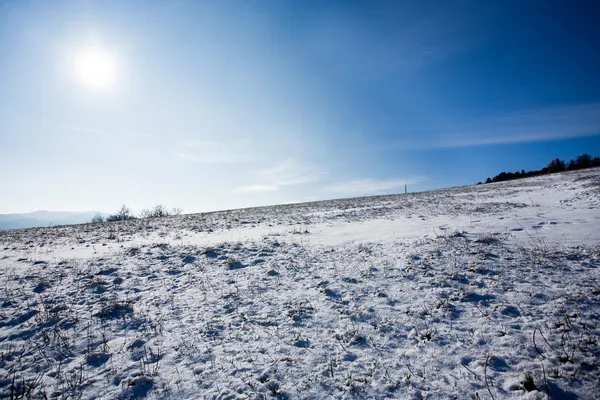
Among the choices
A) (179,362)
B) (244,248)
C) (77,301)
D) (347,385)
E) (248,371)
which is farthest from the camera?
(244,248)

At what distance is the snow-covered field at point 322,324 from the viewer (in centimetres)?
401

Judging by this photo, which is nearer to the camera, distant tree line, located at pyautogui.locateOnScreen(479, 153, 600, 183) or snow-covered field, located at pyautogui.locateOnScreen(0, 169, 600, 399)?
snow-covered field, located at pyautogui.locateOnScreen(0, 169, 600, 399)

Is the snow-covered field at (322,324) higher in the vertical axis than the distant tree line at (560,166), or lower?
lower

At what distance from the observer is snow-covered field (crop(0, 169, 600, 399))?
13.1 feet

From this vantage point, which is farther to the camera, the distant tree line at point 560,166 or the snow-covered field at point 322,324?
the distant tree line at point 560,166

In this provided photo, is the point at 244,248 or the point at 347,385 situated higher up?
the point at 244,248

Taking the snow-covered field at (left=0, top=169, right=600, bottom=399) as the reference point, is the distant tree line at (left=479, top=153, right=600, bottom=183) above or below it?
above

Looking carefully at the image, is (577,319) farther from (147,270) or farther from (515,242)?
(147,270)

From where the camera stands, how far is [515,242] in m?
9.62

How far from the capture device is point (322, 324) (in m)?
5.70

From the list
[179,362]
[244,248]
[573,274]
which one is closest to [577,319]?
[573,274]

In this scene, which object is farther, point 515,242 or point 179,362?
point 515,242

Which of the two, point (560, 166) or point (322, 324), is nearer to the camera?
point (322, 324)

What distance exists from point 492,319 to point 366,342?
2637 mm
